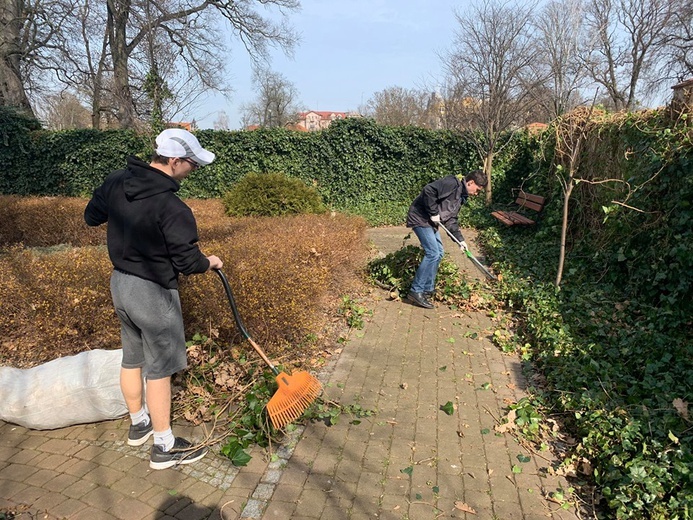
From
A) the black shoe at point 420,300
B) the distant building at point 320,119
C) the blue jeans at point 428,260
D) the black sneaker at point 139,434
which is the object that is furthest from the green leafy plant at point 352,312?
the distant building at point 320,119

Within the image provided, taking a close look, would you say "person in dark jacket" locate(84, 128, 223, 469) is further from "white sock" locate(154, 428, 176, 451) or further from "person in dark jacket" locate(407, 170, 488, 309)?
"person in dark jacket" locate(407, 170, 488, 309)

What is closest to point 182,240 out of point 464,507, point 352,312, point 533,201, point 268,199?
point 464,507

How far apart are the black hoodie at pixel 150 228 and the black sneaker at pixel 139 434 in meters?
1.11

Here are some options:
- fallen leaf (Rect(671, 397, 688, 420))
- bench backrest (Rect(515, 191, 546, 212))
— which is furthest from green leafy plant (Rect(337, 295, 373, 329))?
bench backrest (Rect(515, 191, 546, 212))

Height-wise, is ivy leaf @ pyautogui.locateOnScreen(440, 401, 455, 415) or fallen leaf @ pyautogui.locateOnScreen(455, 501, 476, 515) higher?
ivy leaf @ pyautogui.locateOnScreen(440, 401, 455, 415)

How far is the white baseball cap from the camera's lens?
96.1 inches

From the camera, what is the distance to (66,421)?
3031 millimetres

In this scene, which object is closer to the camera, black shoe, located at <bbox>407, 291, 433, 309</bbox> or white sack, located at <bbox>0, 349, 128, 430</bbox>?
white sack, located at <bbox>0, 349, 128, 430</bbox>

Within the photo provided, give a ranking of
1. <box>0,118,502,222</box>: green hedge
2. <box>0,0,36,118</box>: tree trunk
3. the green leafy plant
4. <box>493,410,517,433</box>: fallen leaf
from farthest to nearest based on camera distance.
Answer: <box>0,0,36,118</box>: tree trunk < <box>0,118,502,222</box>: green hedge < the green leafy plant < <box>493,410,517,433</box>: fallen leaf

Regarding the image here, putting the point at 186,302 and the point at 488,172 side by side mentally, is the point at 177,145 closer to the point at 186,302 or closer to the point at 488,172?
the point at 186,302

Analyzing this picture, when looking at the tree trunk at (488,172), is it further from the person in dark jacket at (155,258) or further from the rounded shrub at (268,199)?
the person in dark jacket at (155,258)

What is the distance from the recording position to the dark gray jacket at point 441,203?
5.35 meters

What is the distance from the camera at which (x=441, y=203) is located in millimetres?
5469

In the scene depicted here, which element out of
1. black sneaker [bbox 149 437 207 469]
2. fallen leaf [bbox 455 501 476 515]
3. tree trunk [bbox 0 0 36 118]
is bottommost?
fallen leaf [bbox 455 501 476 515]
